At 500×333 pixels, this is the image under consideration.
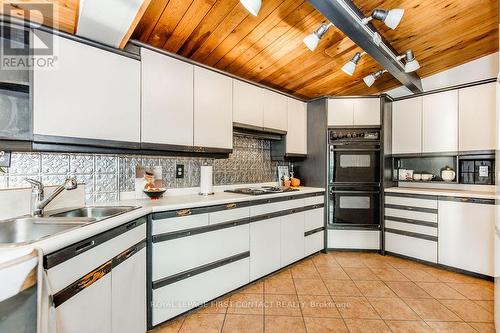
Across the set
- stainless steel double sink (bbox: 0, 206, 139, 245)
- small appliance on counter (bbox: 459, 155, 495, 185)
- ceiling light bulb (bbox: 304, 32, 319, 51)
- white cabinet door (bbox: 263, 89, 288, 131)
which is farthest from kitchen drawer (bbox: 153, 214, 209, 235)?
small appliance on counter (bbox: 459, 155, 495, 185)

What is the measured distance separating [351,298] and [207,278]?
1347mm

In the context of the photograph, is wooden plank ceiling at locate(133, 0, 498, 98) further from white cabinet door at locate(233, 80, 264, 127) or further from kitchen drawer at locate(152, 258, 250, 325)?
kitchen drawer at locate(152, 258, 250, 325)

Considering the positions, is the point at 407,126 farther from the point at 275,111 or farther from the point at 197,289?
the point at 197,289

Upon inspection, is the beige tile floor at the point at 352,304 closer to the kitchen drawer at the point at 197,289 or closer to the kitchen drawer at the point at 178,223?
the kitchen drawer at the point at 197,289

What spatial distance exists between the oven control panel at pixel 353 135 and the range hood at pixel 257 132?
2.46ft

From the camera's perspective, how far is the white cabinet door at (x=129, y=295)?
1.32m

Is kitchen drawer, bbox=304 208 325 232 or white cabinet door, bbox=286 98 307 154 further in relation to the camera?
white cabinet door, bbox=286 98 307 154

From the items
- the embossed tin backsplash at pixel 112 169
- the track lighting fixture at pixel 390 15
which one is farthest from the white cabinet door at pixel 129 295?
the track lighting fixture at pixel 390 15

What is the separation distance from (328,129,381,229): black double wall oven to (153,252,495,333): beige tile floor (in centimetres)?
66

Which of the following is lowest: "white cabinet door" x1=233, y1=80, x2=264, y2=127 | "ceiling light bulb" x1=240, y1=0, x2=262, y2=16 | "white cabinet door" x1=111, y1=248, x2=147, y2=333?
"white cabinet door" x1=111, y1=248, x2=147, y2=333

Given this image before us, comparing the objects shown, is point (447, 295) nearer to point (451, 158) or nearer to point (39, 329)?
point (451, 158)

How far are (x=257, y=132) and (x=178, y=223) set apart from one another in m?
1.54

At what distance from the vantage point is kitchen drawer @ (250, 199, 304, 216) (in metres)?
2.32

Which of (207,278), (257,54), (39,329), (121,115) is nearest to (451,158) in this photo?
(257,54)
